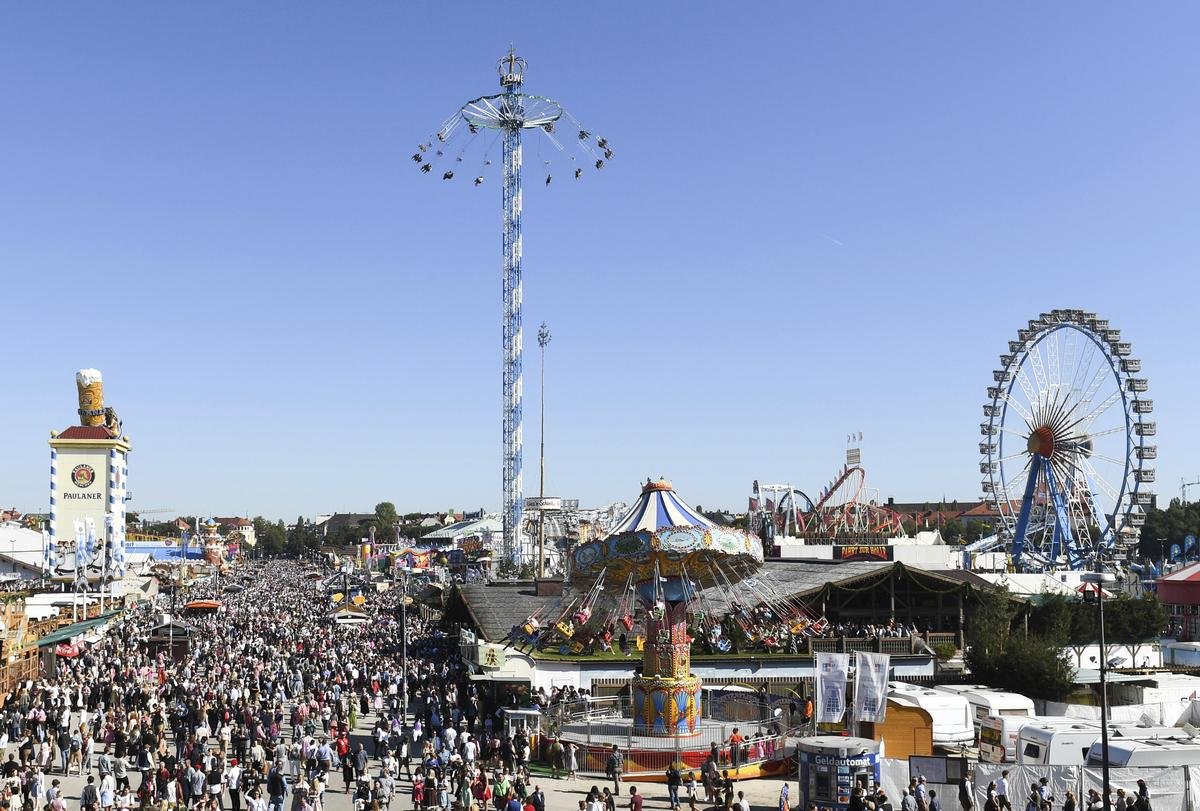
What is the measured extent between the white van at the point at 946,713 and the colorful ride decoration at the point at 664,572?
495cm

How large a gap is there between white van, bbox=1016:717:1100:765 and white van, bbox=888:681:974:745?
136 inches

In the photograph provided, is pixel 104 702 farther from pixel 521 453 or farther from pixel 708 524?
pixel 521 453

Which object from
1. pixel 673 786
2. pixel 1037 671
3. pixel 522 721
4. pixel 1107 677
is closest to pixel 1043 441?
pixel 1107 677

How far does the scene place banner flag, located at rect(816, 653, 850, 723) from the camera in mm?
24578

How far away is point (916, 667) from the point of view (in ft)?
118

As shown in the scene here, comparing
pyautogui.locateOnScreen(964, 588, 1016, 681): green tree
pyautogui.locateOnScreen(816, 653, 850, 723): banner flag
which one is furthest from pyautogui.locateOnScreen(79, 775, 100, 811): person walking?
pyautogui.locateOnScreen(964, 588, 1016, 681): green tree

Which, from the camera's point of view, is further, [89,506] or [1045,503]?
[89,506]

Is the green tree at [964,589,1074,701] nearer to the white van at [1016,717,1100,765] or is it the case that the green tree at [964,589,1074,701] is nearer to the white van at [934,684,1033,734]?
the white van at [934,684,1033,734]

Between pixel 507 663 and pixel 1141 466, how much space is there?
1764 inches

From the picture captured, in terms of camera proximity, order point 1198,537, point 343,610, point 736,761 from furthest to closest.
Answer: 1. point 1198,537
2. point 343,610
3. point 736,761

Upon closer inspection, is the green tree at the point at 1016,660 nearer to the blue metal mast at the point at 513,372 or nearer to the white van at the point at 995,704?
the white van at the point at 995,704

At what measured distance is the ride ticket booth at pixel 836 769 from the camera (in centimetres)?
2031

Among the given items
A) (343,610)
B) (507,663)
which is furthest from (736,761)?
(343,610)

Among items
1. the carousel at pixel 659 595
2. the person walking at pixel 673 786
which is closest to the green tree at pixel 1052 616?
the carousel at pixel 659 595
